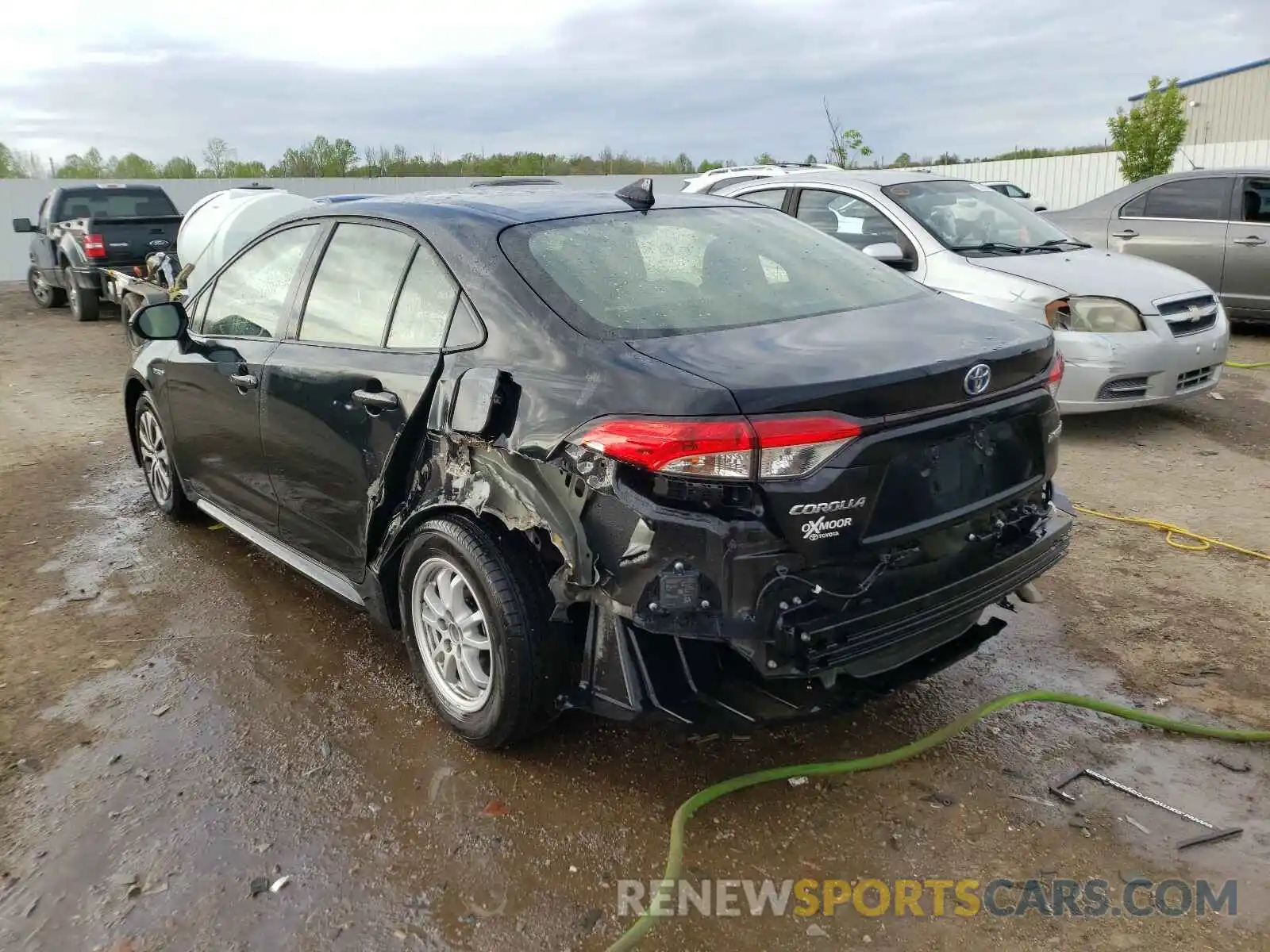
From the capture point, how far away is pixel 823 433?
2598 mm

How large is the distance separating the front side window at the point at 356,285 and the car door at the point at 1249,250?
30.6 feet

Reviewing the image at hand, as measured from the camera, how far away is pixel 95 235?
13789 mm

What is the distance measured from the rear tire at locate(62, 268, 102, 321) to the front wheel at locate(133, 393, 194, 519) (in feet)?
33.0

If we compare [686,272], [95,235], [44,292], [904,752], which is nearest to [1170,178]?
[686,272]

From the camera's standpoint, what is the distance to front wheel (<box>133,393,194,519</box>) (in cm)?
548

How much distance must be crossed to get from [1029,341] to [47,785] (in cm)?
341

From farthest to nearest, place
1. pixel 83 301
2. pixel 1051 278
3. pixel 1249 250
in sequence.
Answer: pixel 83 301, pixel 1249 250, pixel 1051 278

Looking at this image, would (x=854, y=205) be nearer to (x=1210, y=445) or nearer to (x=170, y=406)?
(x=1210, y=445)

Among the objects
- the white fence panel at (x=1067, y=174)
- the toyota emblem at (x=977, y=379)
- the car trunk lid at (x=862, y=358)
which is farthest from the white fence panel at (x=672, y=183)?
the toyota emblem at (x=977, y=379)

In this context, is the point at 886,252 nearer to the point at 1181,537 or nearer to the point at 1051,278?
the point at 1051,278

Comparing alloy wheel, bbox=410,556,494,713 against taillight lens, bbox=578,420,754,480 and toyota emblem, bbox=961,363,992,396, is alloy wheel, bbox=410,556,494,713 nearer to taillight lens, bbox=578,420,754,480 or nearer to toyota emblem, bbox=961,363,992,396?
taillight lens, bbox=578,420,754,480

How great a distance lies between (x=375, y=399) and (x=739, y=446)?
4.79ft

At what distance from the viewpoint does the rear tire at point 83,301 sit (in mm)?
14414

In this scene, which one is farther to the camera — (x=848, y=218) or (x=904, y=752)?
(x=848, y=218)
